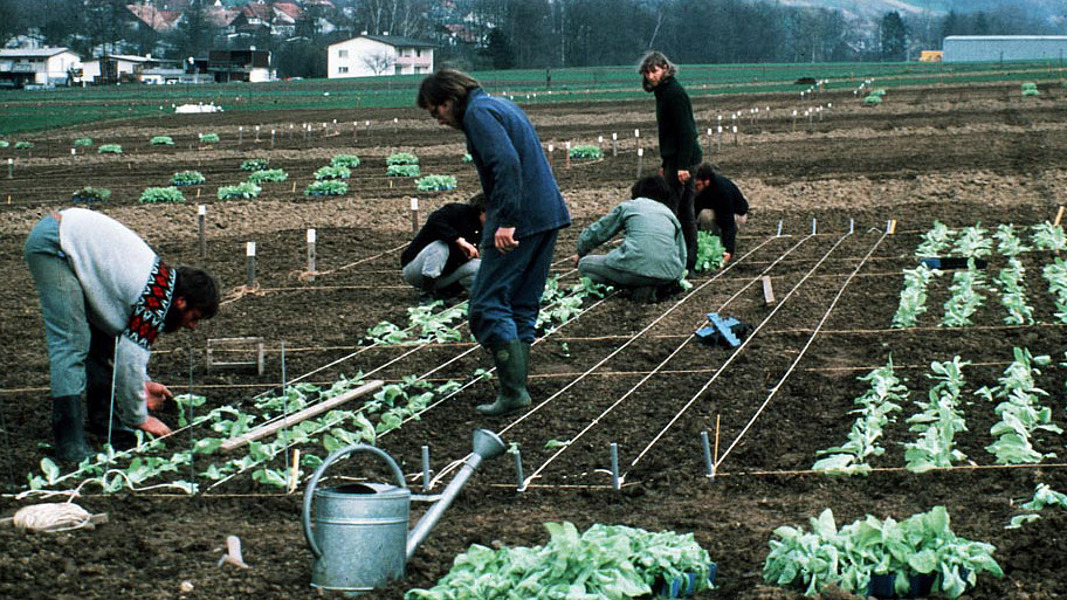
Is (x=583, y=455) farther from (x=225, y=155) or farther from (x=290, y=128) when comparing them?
(x=290, y=128)

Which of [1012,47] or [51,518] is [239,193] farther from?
[1012,47]

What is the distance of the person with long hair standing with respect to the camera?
254 inches

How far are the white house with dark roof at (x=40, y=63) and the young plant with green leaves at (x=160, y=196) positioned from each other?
84100 millimetres

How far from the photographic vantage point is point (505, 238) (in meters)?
6.48

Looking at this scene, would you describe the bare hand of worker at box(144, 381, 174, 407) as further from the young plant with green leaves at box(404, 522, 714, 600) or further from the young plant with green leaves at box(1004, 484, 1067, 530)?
the young plant with green leaves at box(1004, 484, 1067, 530)

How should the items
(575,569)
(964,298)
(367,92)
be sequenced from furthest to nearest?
(367,92), (964,298), (575,569)

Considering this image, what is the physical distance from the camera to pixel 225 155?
2600 cm

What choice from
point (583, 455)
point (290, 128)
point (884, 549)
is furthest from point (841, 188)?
point (290, 128)

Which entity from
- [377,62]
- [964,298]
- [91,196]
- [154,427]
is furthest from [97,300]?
[377,62]

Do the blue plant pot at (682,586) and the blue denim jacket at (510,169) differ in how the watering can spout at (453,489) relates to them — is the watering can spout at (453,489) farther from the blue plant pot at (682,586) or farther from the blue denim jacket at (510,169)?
the blue denim jacket at (510,169)

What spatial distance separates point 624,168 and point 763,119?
44.2ft

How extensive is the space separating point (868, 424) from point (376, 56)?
9706cm

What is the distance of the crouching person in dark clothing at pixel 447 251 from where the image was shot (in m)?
9.51

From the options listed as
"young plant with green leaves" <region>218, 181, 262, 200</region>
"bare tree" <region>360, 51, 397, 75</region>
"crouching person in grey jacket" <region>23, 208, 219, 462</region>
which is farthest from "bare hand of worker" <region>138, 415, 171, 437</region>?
"bare tree" <region>360, 51, 397, 75</region>
